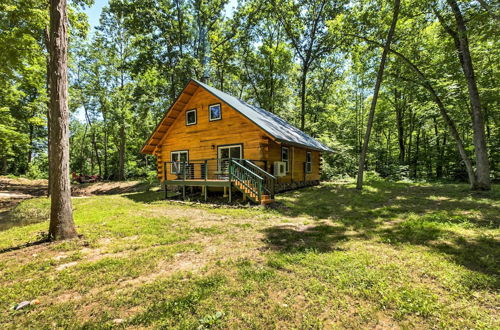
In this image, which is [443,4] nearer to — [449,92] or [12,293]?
[449,92]

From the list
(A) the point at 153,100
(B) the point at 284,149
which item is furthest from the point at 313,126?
(A) the point at 153,100

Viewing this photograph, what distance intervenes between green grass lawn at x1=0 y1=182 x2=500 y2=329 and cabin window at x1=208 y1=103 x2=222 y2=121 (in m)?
8.08

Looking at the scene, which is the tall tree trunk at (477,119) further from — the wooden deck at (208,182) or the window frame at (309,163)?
the wooden deck at (208,182)

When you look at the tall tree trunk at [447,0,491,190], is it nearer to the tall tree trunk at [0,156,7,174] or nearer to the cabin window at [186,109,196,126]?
the cabin window at [186,109,196,126]

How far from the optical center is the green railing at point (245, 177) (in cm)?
884

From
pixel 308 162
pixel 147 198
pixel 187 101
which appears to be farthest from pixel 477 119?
pixel 147 198

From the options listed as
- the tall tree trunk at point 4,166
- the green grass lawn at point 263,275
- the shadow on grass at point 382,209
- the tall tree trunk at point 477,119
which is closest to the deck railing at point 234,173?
the shadow on grass at point 382,209

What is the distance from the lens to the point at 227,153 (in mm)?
12703

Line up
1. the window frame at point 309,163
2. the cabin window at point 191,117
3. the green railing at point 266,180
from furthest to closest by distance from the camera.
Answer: the window frame at point 309,163 < the cabin window at point 191,117 < the green railing at point 266,180

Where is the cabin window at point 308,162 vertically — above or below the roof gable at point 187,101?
below

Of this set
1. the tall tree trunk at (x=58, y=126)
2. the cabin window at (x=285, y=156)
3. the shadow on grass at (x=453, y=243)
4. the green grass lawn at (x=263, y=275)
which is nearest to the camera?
the green grass lawn at (x=263, y=275)

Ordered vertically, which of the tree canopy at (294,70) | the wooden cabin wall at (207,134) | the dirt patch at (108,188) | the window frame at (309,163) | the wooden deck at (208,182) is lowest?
the dirt patch at (108,188)

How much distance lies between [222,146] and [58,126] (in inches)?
323

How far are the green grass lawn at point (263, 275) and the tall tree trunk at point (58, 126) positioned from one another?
2.01 ft
